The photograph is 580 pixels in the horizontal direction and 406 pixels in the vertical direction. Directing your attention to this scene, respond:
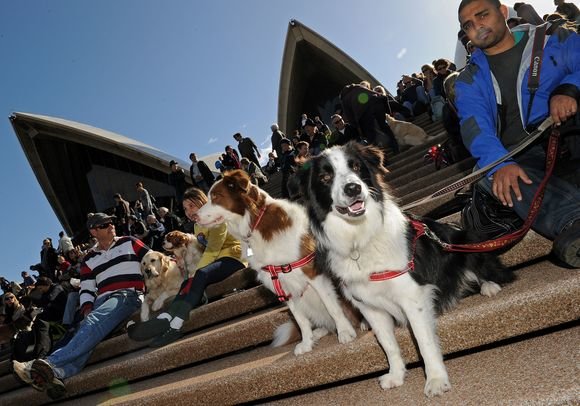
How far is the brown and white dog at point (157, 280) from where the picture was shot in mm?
5445

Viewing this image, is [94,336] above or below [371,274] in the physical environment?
below

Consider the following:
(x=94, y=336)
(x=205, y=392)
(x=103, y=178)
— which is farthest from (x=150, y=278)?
(x=103, y=178)

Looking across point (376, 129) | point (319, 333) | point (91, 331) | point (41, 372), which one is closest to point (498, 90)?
point (319, 333)

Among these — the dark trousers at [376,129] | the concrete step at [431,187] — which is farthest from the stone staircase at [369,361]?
the dark trousers at [376,129]

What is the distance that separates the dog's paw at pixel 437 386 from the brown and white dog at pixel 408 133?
667 cm

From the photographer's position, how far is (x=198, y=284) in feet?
14.3

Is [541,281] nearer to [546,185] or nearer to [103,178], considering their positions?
[546,185]

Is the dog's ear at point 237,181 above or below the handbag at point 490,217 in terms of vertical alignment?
above

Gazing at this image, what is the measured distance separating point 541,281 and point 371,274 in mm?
969

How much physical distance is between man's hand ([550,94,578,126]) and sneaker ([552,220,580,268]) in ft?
1.81

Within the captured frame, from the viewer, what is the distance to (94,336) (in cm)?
440

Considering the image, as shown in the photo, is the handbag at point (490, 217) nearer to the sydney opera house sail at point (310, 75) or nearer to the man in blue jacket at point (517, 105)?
the man in blue jacket at point (517, 105)

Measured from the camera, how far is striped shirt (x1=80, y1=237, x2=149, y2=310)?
Answer: 192 inches

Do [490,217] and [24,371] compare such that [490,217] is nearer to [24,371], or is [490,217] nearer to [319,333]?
[319,333]
